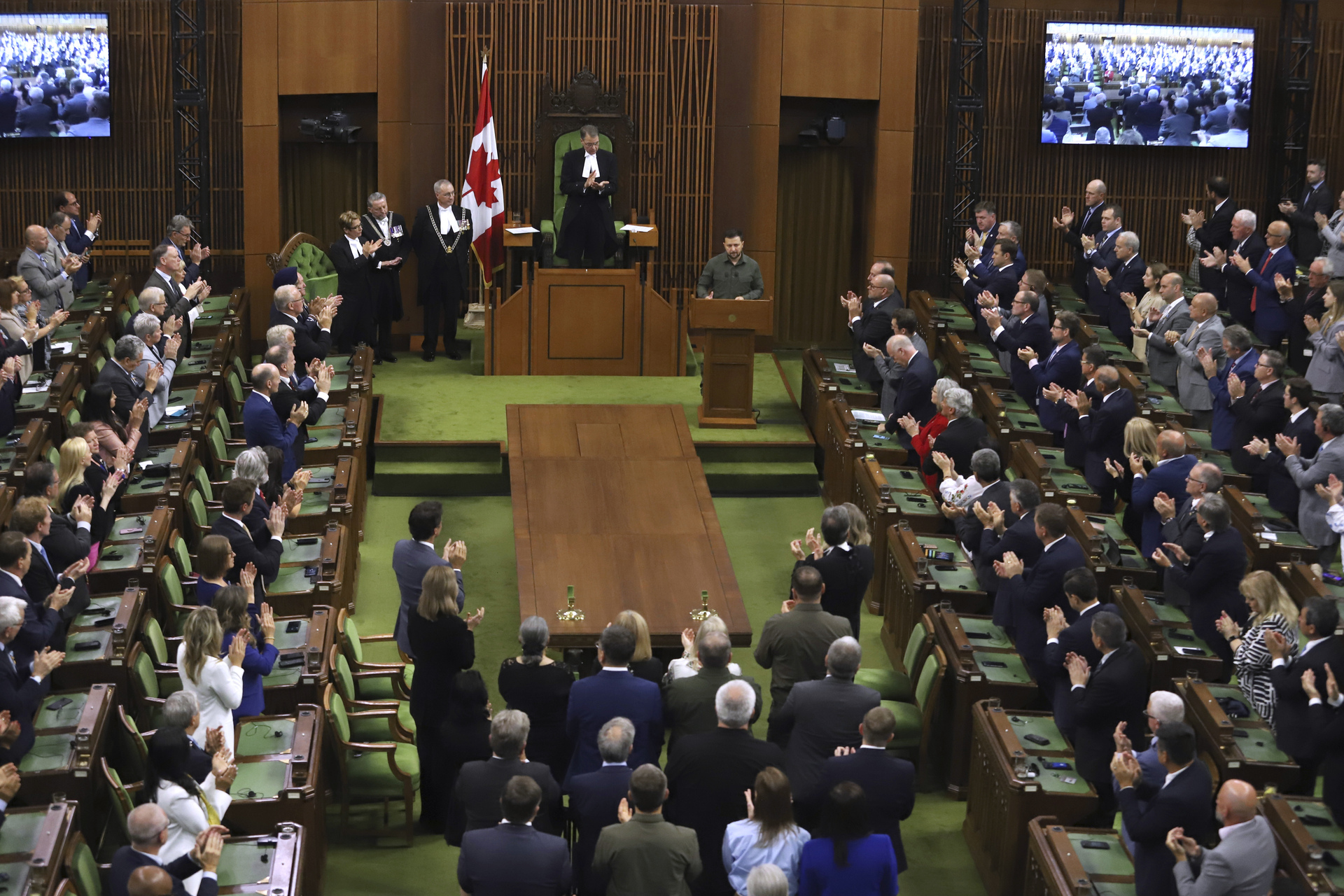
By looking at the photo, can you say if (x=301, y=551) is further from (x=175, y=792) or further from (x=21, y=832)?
(x=175, y=792)

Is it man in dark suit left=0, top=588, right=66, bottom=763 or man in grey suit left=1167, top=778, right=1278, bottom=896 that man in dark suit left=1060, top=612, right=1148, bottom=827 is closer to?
man in grey suit left=1167, top=778, right=1278, bottom=896

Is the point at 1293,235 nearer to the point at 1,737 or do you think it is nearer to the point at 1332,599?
the point at 1332,599

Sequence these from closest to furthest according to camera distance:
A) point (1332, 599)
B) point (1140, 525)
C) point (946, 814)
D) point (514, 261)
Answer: point (1332, 599)
point (946, 814)
point (1140, 525)
point (514, 261)

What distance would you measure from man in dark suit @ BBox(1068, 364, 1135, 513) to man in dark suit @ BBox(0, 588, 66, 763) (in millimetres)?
5833

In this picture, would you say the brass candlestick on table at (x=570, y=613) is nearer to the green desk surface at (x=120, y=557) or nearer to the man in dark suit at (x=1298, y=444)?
the green desk surface at (x=120, y=557)

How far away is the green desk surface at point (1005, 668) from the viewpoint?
8.04m

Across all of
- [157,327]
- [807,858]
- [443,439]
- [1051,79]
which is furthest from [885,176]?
[807,858]

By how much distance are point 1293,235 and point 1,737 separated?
1178 cm

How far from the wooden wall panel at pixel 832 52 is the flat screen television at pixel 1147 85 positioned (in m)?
1.61

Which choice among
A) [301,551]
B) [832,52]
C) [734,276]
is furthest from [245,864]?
[832,52]

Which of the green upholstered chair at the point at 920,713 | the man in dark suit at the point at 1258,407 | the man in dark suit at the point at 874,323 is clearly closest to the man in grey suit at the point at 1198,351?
the man in dark suit at the point at 1258,407

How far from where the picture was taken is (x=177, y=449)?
9.84 meters

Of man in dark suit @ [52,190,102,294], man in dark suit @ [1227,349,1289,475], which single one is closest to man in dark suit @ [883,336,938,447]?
man in dark suit @ [1227,349,1289,475]

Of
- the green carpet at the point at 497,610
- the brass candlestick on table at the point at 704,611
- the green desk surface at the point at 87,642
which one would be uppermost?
the green desk surface at the point at 87,642
